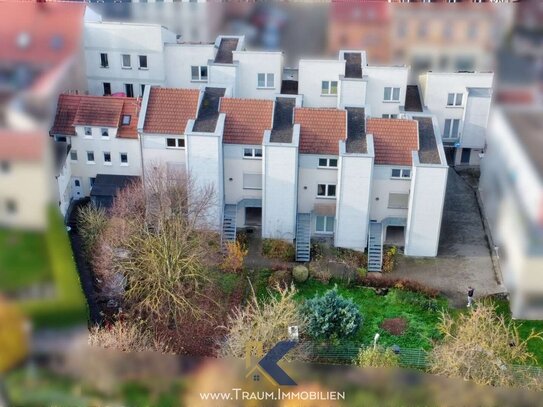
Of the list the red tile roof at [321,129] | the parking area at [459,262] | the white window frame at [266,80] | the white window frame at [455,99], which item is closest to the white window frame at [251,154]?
the red tile roof at [321,129]

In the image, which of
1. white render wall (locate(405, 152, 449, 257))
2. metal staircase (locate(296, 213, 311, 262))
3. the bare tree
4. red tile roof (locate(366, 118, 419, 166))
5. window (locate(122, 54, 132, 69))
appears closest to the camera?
the bare tree

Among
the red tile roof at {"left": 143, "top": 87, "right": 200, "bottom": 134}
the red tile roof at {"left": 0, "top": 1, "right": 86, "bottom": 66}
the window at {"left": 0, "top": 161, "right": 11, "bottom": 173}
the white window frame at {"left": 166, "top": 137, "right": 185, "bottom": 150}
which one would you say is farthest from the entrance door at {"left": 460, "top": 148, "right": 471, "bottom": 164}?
the window at {"left": 0, "top": 161, "right": 11, "bottom": 173}

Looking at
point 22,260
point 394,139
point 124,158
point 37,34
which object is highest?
point 37,34

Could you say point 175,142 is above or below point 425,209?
above

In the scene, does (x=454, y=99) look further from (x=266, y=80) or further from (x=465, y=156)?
(x=266, y=80)

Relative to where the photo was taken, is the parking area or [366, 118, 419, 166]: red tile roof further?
[366, 118, 419, 166]: red tile roof

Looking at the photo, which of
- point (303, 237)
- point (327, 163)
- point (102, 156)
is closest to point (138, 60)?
point (102, 156)

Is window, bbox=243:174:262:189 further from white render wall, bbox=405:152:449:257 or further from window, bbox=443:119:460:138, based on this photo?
window, bbox=443:119:460:138

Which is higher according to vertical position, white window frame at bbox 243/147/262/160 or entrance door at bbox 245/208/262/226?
white window frame at bbox 243/147/262/160
